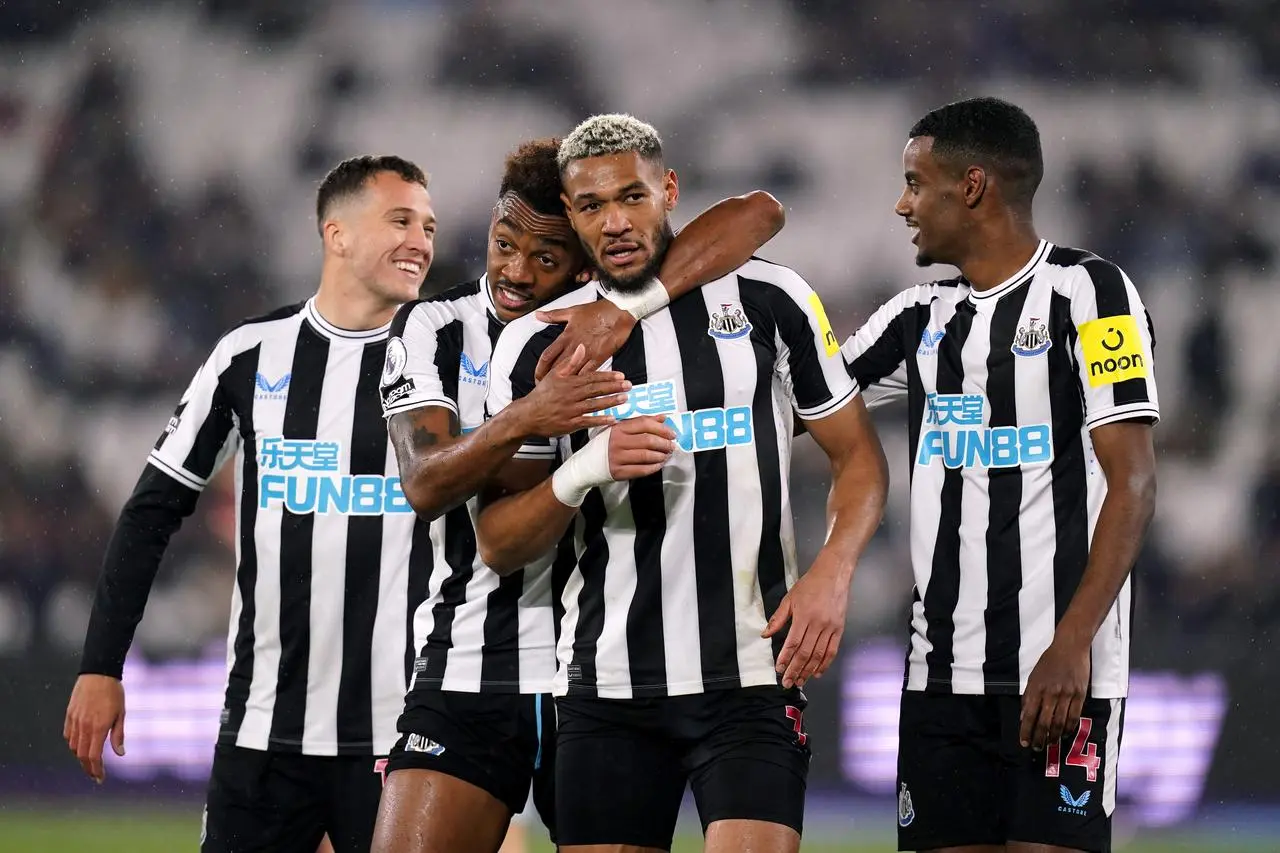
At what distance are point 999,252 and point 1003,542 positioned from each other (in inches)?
26.8

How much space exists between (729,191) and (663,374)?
6.19 metres

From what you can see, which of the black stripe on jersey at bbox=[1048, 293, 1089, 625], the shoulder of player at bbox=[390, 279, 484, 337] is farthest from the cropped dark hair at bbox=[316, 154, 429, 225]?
the black stripe on jersey at bbox=[1048, 293, 1089, 625]

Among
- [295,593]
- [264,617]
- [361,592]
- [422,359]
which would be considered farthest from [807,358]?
[264,617]

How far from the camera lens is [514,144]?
904cm

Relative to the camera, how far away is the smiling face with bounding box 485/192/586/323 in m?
3.43

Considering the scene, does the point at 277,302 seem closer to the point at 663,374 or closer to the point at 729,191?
the point at 729,191

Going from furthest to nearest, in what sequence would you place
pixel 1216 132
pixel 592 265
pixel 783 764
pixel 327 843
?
pixel 1216 132, pixel 327 843, pixel 592 265, pixel 783 764

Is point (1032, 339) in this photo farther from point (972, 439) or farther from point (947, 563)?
point (947, 563)

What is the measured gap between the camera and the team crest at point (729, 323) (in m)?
3.08

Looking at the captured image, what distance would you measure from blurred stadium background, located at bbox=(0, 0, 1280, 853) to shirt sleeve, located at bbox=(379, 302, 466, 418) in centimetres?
454

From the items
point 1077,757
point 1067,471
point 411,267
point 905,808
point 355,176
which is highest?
point 355,176

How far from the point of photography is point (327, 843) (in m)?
4.18

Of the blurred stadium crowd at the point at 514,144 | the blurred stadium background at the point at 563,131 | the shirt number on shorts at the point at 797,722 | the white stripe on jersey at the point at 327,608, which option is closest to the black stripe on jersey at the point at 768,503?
the shirt number on shorts at the point at 797,722

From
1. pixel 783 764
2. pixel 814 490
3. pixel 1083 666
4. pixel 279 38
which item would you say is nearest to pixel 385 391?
pixel 783 764
